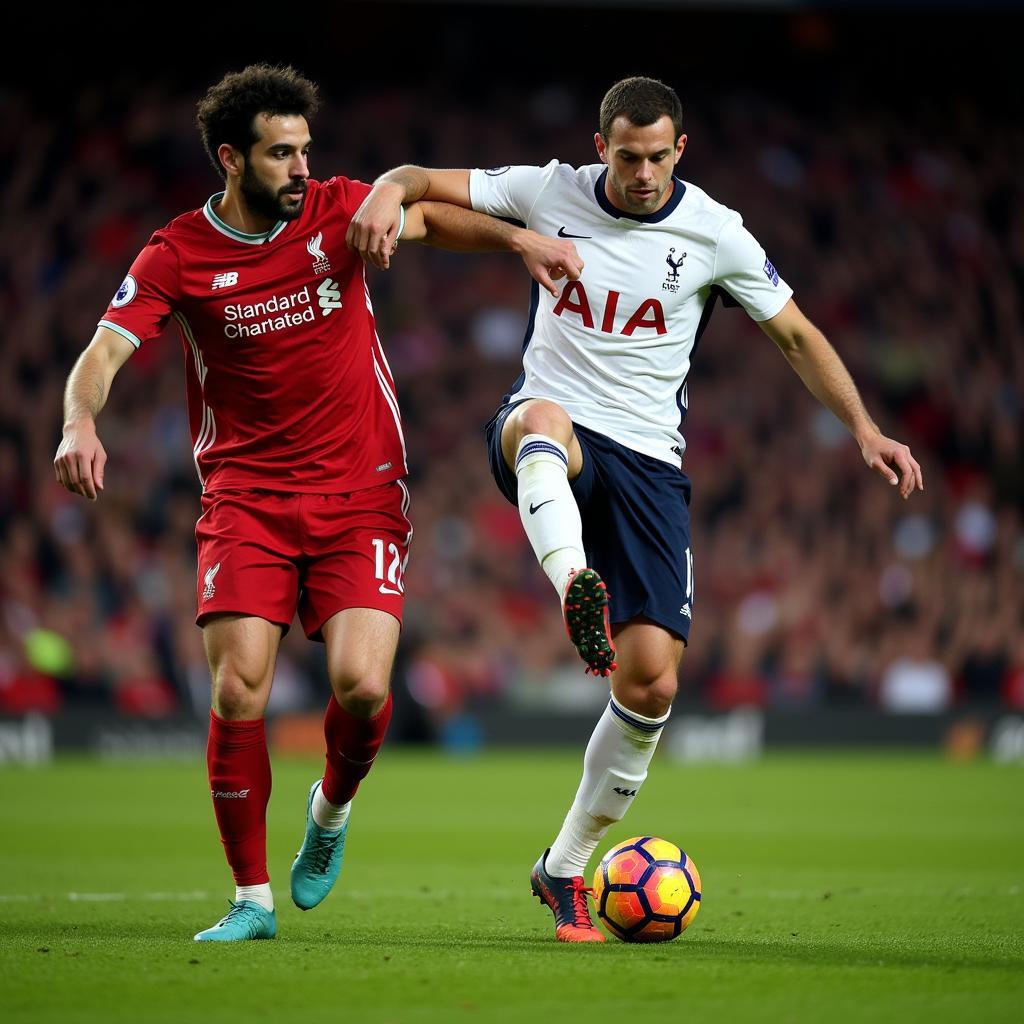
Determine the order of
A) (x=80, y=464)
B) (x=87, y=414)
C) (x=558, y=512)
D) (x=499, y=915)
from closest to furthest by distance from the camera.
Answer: (x=80, y=464), (x=87, y=414), (x=558, y=512), (x=499, y=915)

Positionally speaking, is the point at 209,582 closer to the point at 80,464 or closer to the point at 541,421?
the point at 80,464

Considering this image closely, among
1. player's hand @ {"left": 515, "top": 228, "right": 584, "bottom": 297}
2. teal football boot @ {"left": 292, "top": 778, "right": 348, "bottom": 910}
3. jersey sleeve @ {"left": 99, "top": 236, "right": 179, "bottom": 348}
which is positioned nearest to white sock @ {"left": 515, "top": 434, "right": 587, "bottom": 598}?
player's hand @ {"left": 515, "top": 228, "right": 584, "bottom": 297}

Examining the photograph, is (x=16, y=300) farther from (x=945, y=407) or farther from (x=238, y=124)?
(x=238, y=124)

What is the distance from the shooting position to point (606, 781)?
19.9ft

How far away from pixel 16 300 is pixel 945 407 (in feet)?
39.5

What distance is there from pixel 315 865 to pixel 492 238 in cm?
242

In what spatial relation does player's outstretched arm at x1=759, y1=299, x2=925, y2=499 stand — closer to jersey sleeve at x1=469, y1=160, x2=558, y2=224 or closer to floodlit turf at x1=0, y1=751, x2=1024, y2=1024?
jersey sleeve at x1=469, y1=160, x2=558, y2=224

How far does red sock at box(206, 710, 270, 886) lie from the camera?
18.4ft

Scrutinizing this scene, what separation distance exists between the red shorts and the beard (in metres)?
0.99

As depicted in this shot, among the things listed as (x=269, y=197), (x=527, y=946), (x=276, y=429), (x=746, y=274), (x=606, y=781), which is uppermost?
(x=269, y=197)

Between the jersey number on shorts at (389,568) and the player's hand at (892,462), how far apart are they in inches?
67.3

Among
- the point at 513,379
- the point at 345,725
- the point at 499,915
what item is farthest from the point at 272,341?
the point at 513,379

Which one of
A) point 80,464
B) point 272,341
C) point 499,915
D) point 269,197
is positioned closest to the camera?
point 80,464

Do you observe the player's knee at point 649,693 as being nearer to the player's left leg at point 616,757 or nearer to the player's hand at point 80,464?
the player's left leg at point 616,757
